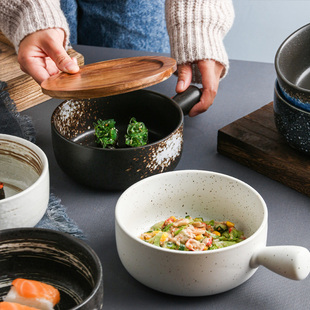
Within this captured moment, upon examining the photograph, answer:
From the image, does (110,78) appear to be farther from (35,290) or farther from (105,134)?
(35,290)

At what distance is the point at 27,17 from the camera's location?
115 cm

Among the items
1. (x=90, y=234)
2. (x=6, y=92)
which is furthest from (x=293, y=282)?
(x=6, y=92)

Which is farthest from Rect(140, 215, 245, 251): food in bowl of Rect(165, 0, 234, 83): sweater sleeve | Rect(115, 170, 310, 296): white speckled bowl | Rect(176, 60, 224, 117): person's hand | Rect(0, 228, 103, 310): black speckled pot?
Rect(165, 0, 234, 83): sweater sleeve

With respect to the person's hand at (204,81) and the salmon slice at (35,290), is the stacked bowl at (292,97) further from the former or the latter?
the salmon slice at (35,290)

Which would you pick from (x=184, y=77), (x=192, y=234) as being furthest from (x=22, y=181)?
(x=184, y=77)

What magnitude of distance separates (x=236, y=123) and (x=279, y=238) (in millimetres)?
321

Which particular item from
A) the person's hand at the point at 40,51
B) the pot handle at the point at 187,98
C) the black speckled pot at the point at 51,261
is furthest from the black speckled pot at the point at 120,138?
the black speckled pot at the point at 51,261

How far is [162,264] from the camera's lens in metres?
0.67

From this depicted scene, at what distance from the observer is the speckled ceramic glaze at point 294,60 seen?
0.94 m

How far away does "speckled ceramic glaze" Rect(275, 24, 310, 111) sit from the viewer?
94 centimetres

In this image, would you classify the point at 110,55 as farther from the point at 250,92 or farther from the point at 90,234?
the point at 90,234

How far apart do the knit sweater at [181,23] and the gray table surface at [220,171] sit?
11cm

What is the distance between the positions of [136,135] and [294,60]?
15.3 inches

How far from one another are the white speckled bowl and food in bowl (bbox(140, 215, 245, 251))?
1.1 inches
